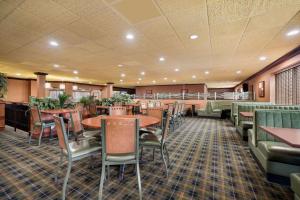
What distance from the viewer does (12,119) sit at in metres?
5.20

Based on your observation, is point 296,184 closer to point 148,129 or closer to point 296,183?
point 296,183

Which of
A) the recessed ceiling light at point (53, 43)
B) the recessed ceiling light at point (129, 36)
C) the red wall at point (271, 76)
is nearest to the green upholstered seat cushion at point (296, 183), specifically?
the recessed ceiling light at point (129, 36)

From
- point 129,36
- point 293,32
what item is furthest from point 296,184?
point 129,36

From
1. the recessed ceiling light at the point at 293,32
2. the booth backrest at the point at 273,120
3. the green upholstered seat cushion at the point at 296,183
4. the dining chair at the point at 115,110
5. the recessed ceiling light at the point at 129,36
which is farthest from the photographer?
the dining chair at the point at 115,110

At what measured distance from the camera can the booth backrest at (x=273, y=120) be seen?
2.43 metres

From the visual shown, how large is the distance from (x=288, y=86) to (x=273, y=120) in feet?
12.1

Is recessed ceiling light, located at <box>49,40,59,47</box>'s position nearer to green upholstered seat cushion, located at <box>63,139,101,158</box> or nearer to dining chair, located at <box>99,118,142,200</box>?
green upholstered seat cushion, located at <box>63,139,101,158</box>

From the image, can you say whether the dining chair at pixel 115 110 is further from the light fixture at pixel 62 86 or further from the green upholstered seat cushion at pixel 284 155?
the light fixture at pixel 62 86

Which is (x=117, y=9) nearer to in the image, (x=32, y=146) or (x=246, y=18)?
(x=246, y=18)

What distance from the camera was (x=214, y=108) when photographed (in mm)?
8914

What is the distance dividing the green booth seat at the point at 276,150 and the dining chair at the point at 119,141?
6.07 ft

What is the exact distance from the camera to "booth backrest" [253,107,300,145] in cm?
243

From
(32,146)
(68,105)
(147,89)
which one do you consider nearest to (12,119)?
(68,105)

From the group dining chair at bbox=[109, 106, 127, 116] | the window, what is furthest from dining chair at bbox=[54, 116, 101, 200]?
the window
